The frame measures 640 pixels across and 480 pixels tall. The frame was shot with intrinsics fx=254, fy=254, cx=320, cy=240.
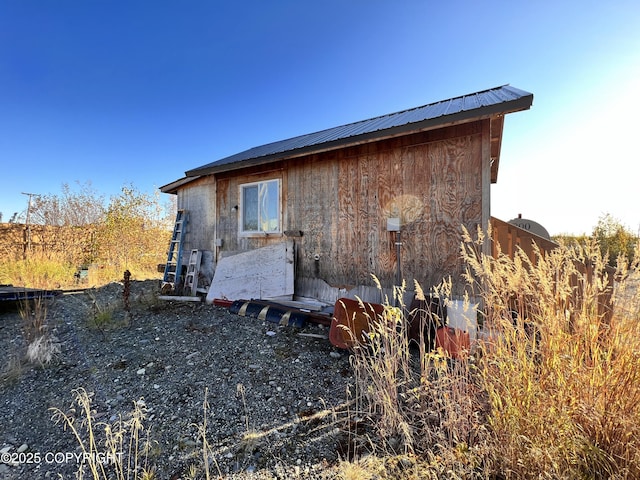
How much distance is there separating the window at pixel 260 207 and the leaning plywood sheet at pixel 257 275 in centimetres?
52

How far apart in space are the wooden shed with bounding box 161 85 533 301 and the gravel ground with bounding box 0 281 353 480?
1.36m

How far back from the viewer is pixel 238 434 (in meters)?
1.92

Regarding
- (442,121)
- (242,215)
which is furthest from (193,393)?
(442,121)

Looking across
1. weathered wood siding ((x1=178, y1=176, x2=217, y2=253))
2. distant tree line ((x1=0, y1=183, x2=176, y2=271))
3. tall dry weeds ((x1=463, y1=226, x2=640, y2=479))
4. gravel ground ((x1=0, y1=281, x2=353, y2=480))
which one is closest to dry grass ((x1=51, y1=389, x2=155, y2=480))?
gravel ground ((x1=0, y1=281, x2=353, y2=480))

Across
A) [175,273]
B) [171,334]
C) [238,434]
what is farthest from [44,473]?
[175,273]

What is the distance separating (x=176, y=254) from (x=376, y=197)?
555 cm

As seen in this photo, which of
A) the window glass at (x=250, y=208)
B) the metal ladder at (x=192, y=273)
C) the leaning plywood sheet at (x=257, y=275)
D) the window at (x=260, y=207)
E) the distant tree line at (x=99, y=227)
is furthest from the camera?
the distant tree line at (x=99, y=227)

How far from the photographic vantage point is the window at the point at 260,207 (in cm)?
531

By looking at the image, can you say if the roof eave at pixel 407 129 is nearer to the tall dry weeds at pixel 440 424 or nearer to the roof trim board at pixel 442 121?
the roof trim board at pixel 442 121

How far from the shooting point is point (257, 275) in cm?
518

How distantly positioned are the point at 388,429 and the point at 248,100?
8.53 meters

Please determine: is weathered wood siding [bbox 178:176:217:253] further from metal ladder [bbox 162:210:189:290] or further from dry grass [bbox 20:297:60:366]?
dry grass [bbox 20:297:60:366]

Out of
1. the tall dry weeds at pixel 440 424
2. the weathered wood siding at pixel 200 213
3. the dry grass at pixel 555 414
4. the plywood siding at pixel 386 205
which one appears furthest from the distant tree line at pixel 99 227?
the dry grass at pixel 555 414

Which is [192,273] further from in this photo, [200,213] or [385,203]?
[385,203]
